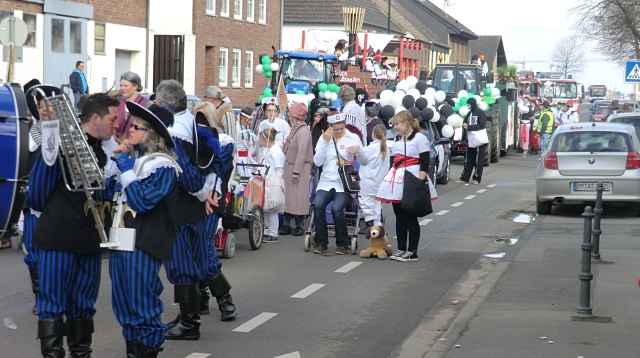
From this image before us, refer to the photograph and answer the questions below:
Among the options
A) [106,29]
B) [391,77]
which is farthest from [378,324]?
[106,29]

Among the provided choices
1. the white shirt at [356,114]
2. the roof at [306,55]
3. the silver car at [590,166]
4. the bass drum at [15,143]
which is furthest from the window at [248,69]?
the bass drum at [15,143]

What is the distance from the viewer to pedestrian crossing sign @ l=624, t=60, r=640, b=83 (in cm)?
3319

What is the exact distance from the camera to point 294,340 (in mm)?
8883

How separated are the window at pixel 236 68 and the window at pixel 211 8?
124 inches

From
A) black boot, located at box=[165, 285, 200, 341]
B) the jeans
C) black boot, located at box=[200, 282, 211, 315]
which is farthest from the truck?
black boot, located at box=[165, 285, 200, 341]

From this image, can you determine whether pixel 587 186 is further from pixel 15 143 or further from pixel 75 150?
pixel 75 150

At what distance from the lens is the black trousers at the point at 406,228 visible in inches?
531

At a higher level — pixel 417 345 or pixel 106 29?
pixel 106 29

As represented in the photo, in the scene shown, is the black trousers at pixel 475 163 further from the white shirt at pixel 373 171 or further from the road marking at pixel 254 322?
the road marking at pixel 254 322

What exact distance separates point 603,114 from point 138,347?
48218 millimetres

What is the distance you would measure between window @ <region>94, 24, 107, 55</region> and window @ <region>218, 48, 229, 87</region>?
10001 millimetres

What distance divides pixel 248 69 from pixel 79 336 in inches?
1834

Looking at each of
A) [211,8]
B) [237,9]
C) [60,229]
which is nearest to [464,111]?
[60,229]

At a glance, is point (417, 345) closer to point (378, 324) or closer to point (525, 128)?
point (378, 324)
